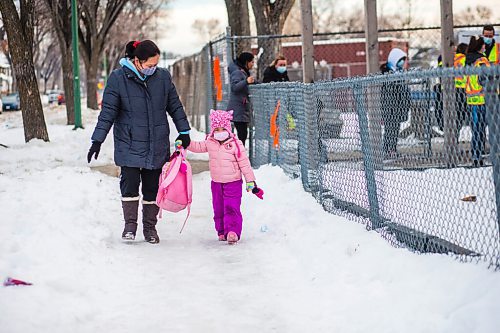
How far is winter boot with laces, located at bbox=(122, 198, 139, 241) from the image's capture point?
7641 millimetres

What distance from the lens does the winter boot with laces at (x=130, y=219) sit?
301 inches

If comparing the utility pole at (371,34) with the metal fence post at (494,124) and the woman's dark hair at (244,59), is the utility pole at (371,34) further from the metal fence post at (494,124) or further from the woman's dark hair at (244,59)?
the metal fence post at (494,124)

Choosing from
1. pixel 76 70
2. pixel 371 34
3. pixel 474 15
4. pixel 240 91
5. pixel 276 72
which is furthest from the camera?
pixel 474 15

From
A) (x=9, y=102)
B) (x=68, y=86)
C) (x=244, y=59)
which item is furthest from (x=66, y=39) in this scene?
(x=9, y=102)

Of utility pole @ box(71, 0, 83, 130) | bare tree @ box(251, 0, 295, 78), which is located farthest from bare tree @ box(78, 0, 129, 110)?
bare tree @ box(251, 0, 295, 78)

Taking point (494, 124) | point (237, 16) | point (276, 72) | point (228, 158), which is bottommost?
point (228, 158)

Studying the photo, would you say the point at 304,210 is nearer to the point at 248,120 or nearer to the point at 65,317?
the point at 65,317

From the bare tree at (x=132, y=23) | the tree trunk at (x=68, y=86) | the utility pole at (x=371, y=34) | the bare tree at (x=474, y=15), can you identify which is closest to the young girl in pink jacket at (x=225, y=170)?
the utility pole at (x=371, y=34)

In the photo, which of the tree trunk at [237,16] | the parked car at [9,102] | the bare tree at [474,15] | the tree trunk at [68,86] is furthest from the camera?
the bare tree at [474,15]

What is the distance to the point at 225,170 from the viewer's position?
25.6 ft

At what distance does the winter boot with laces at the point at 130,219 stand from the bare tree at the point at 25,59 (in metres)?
10.1

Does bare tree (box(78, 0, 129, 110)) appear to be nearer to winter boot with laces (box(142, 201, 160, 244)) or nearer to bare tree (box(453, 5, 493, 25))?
winter boot with laces (box(142, 201, 160, 244))

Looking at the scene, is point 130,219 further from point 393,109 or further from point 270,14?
point 270,14

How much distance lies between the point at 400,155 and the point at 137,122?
2288 millimetres
